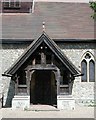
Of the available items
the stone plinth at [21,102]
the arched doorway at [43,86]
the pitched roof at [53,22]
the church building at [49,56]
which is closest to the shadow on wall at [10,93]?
the church building at [49,56]

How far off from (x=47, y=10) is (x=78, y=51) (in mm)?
6565

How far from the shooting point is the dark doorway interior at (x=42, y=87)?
79.6ft

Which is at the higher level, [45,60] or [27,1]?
[27,1]

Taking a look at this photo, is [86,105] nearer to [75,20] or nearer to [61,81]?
[61,81]

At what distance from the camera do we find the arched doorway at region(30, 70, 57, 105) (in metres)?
24.2

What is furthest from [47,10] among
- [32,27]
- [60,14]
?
[32,27]

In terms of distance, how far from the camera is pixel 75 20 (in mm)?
27797

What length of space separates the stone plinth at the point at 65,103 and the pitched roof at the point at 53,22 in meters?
5.12

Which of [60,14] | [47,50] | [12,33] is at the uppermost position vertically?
[60,14]

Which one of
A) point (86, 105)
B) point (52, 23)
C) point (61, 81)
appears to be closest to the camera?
point (61, 81)

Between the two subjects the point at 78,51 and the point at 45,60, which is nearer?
the point at 45,60

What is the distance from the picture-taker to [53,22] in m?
27.4

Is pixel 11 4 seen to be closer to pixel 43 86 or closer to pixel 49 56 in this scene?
pixel 43 86

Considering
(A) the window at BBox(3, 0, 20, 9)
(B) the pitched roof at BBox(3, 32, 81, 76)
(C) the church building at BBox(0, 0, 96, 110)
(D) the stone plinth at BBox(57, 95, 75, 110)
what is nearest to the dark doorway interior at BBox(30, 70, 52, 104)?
(C) the church building at BBox(0, 0, 96, 110)
